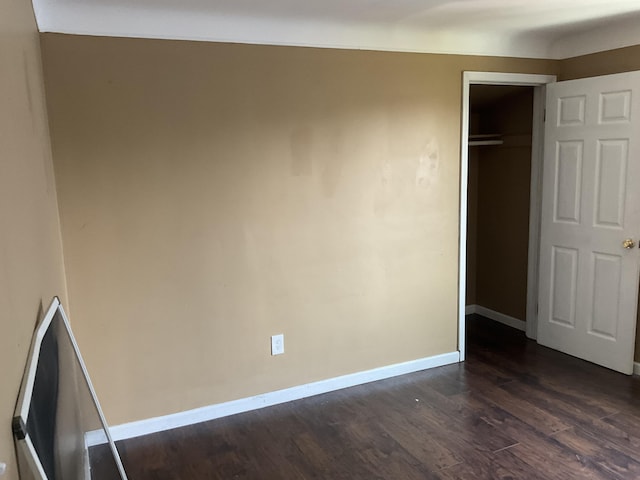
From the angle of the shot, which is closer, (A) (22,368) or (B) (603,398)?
(A) (22,368)

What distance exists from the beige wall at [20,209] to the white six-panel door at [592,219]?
330cm

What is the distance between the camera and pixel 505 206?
4496mm

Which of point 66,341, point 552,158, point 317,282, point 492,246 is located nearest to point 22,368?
point 66,341

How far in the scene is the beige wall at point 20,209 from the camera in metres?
1.03

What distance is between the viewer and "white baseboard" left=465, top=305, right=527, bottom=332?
14.6 feet

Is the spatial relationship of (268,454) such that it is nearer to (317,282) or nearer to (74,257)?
(317,282)

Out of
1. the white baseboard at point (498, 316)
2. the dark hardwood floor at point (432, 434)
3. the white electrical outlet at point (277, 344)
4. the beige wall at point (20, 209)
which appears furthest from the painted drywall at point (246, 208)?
the white baseboard at point (498, 316)

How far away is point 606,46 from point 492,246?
73.0 inches

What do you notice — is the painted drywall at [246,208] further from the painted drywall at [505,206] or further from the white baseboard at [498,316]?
the white baseboard at [498,316]

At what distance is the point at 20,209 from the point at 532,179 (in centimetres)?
374

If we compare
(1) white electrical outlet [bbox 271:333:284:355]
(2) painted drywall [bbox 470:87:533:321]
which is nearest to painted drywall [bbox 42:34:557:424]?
(1) white electrical outlet [bbox 271:333:284:355]

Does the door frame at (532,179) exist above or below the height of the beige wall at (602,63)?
below

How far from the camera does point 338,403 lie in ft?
10.6

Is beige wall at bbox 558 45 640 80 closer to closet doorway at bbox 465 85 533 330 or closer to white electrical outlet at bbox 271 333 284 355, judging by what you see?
closet doorway at bbox 465 85 533 330
